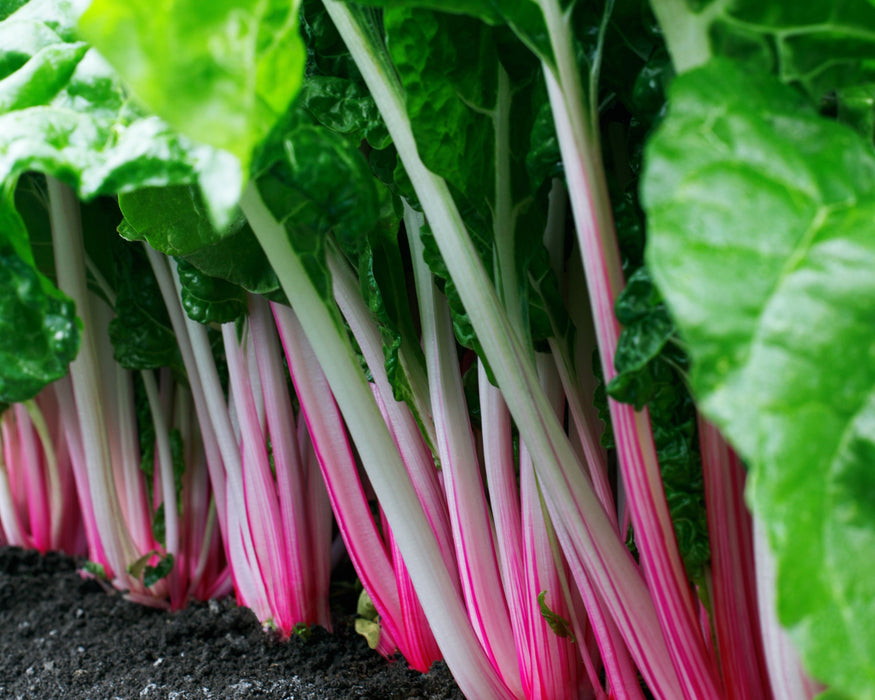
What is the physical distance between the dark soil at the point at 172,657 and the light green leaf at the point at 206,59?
0.73m

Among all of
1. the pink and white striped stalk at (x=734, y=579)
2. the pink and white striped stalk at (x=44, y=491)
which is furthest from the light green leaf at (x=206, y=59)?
the pink and white striped stalk at (x=44, y=491)

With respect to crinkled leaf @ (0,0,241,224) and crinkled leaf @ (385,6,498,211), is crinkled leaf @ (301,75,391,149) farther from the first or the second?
crinkled leaf @ (0,0,241,224)

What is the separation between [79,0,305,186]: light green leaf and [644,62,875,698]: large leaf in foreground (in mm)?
258

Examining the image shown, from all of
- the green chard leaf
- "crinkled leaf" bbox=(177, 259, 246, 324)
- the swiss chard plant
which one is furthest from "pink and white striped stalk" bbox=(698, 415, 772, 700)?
"crinkled leaf" bbox=(177, 259, 246, 324)

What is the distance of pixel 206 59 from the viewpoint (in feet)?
1.69

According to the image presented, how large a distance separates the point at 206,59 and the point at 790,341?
40cm

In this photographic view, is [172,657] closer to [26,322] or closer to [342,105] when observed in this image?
[26,322]

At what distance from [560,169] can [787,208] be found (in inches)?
12.4

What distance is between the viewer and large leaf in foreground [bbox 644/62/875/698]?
441mm

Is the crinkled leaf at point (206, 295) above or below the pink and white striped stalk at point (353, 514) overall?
above

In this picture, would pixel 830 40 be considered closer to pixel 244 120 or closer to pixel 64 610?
pixel 244 120

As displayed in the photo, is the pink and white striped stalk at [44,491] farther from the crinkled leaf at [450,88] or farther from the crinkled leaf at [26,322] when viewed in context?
the crinkled leaf at [450,88]

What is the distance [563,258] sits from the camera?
97 centimetres

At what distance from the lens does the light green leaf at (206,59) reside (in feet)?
1.64
